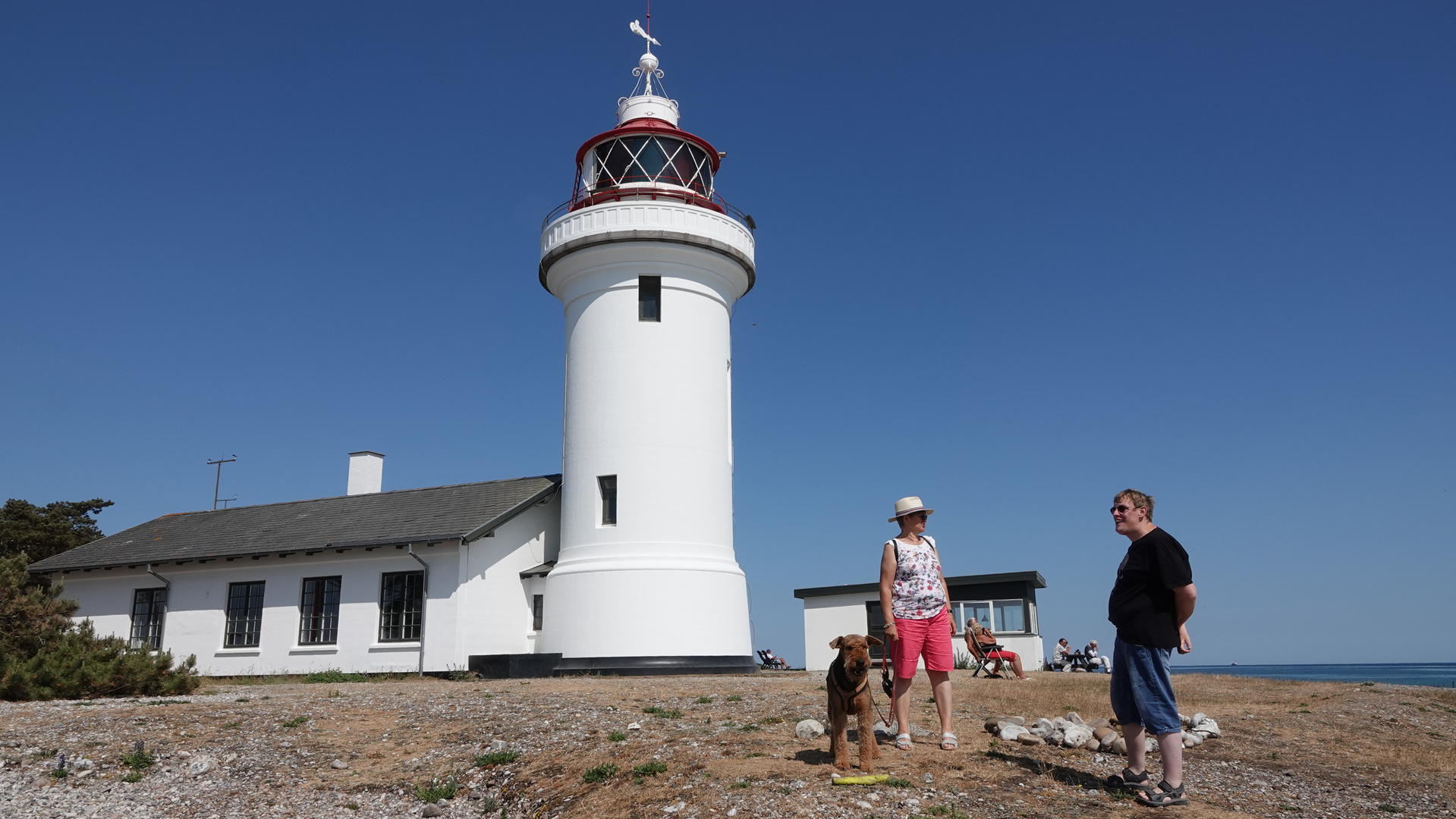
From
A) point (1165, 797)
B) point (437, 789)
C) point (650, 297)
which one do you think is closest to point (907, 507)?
point (1165, 797)

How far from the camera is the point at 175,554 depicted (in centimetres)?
2272

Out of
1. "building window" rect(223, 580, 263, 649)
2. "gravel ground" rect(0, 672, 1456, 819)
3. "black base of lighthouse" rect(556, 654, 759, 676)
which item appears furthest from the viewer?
"building window" rect(223, 580, 263, 649)

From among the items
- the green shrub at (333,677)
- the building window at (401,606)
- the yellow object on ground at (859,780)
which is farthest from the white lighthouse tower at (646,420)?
the yellow object on ground at (859,780)

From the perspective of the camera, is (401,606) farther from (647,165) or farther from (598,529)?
(647,165)

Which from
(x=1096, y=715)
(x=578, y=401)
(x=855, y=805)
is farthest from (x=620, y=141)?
(x=855, y=805)

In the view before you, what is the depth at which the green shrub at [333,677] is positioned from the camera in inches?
734

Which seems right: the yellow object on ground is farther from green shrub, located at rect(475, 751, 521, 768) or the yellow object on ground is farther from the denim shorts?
green shrub, located at rect(475, 751, 521, 768)

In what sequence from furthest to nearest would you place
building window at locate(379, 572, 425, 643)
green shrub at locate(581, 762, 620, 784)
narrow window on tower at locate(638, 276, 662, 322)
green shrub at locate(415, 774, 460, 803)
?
building window at locate(379, 572, 425, 643) < narrow window on tower at locate(638, 276, 662, 322) < green shrub at locate(415, 774, 460, 803) < green shrub at locate(581, 762, 620, 784)

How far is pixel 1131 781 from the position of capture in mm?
6215

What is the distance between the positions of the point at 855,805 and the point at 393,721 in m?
5.98

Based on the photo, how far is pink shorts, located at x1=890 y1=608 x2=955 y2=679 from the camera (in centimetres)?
702

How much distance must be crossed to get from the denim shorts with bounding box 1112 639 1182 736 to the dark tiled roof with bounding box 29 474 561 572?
14.8m

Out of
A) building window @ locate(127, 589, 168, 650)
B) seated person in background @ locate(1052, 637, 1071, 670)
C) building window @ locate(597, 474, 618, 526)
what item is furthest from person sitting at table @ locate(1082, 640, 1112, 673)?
building window @ locate(127, 589, 168, 650)

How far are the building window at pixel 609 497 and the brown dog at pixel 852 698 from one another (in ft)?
41.2
